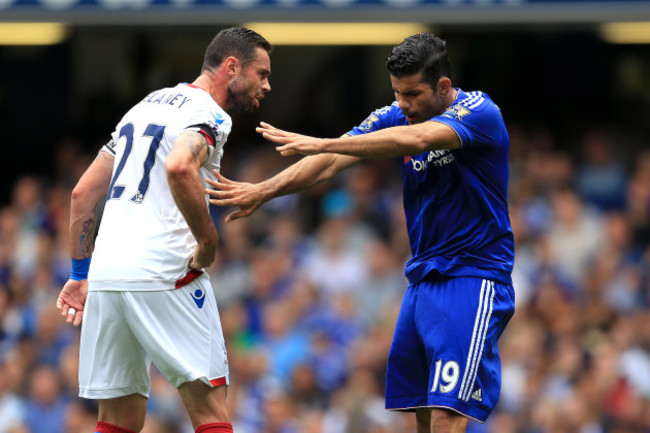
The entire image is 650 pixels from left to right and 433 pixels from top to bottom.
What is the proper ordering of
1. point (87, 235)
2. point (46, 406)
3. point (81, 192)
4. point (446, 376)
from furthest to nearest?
point (46, 406), point (87, 235), point (81, 192), point (446, 376)

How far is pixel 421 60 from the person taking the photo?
5.38 metres

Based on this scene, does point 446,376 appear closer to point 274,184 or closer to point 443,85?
point 274,184

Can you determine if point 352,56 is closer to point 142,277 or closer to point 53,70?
point 53,70

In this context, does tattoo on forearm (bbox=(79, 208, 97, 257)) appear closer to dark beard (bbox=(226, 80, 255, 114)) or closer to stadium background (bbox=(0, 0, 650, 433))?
dark beard (bbox=(226, 80, 255, 114))

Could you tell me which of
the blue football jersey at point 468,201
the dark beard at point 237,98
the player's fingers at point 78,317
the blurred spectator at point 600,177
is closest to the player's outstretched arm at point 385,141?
the blue football jersey at point 468,201

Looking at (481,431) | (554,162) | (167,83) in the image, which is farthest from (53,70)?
(481,431)

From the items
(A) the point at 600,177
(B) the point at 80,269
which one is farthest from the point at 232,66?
(A) the point at 600,177

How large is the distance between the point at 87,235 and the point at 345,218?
245 inches

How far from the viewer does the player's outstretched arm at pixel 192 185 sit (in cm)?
498

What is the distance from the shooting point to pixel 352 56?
1401 centimetres

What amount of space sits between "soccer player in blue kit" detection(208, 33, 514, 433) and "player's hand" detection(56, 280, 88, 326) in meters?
0.94

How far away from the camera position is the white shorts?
5246 millimetres

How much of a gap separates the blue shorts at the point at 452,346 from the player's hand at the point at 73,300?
1752mm

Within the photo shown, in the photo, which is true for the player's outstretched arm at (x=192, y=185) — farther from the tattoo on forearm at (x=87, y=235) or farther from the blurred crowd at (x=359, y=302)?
the blurred crowd at (x=359, y=302)
